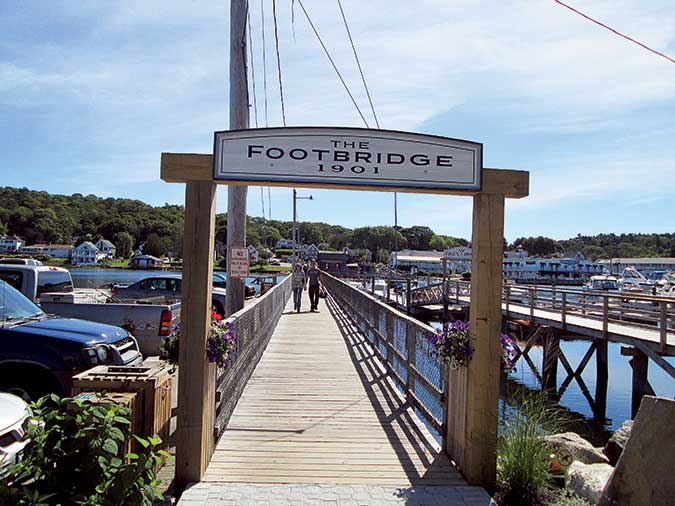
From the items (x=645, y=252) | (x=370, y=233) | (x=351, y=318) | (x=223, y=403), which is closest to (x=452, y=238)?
(x=370, y=233)

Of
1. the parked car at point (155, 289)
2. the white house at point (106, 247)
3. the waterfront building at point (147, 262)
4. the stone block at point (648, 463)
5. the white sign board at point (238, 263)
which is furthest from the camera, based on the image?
the white house at point (106, 247)

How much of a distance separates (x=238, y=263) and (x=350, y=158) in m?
6.14

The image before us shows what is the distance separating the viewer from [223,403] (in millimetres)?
6594

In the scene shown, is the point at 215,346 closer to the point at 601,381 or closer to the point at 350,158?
the point at 350,158

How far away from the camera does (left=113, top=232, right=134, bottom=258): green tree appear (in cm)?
9956

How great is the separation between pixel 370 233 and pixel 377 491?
180 meters

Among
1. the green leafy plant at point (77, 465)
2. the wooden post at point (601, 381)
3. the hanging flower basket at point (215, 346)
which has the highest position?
the hanging flower basket at point (215, 346)

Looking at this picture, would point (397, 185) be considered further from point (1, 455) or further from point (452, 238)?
point (452, 238)

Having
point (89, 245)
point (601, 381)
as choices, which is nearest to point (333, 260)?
point (89, 245)

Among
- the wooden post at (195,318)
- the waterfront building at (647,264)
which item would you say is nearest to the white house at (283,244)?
the waterfront building at (647,264)

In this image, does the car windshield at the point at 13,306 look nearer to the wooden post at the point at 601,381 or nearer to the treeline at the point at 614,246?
the wooden post at the point at 601,381

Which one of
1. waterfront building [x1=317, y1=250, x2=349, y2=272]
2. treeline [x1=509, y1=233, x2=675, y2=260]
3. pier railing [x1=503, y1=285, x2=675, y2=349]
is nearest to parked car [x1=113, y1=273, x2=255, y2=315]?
pier railing [x1=503, y1=285, x2=675, y2=349]

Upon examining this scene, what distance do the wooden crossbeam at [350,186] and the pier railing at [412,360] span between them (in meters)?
1.78

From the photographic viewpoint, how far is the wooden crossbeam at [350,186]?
5.16 meters
